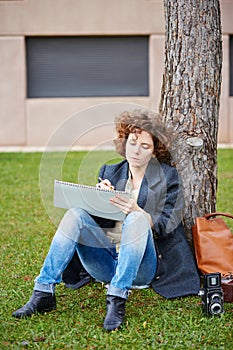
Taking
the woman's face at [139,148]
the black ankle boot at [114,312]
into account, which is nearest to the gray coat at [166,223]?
the woman's face at [139,148]

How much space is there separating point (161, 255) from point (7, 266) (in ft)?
4.59

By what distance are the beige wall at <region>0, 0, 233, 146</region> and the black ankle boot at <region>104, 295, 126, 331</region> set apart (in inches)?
418

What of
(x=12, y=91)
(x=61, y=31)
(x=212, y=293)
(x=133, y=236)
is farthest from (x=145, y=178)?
(x=12, y=91)

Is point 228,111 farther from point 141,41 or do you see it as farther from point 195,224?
point 195,224

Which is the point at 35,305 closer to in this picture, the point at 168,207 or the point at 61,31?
the point at 168,207

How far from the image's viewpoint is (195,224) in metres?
4.43

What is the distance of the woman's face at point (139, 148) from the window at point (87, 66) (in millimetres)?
10622

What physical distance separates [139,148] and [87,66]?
420 inches

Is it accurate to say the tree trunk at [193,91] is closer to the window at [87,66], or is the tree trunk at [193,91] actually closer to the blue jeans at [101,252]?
the blue jeans at [101,252]

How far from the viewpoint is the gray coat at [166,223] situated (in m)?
3.96

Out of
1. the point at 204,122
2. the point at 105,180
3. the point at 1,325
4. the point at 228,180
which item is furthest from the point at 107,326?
the point at 228,180

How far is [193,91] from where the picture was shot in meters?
4.47

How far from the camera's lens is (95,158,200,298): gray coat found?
3965mm

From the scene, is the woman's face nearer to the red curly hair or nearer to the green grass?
the red curly hair
